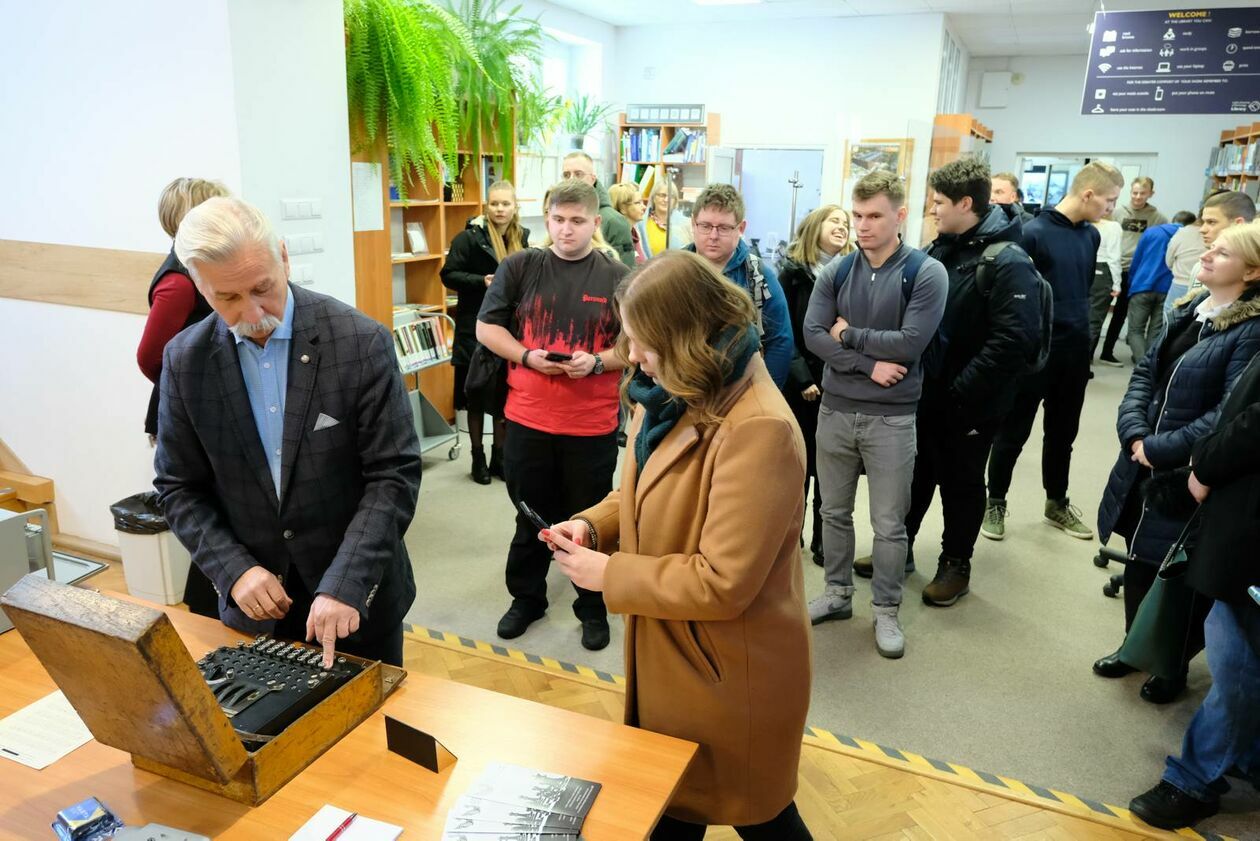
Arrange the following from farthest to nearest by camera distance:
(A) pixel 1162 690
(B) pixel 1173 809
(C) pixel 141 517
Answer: (C) pixel 141 517, (A) pixel 1162 690, (B) pixel 1173 809

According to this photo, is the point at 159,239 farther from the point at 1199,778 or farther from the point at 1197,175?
the point at 1197,175

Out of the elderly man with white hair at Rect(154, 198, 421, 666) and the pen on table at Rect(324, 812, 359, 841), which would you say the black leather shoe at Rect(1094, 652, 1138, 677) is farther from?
the pen on table at Rect(324, 812, 359, 841)

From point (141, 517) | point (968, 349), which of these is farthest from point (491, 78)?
point (968, 349)

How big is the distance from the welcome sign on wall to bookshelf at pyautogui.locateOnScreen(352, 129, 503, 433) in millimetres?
3998

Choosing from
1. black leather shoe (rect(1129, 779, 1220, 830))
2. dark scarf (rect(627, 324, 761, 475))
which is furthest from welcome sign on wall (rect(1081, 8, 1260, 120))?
dark scarf (rect(627, 324, 761, 475))

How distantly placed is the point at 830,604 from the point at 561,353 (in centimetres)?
148

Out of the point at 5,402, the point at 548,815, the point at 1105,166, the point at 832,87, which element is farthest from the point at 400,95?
the point at 832,87

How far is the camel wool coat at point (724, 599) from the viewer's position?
1.39m

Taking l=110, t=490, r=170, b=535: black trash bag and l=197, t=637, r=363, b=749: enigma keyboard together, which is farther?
l=110, t=490, r=170, b=535: black trash bag

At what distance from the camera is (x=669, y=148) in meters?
8.67

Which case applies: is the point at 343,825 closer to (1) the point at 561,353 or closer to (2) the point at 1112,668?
(1) the point at 561,353

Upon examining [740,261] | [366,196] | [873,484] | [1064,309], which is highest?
[366,196]

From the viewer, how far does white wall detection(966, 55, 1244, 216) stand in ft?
35.2

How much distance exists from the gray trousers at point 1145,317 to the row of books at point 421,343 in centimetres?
631
